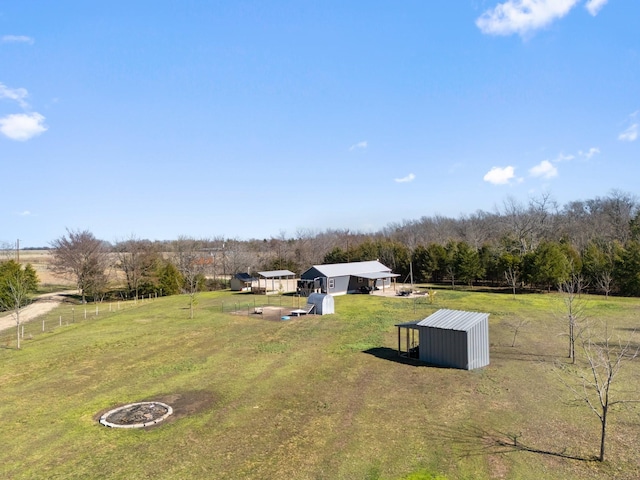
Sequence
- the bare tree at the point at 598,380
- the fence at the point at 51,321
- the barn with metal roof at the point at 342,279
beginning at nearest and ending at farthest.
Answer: the bare tree at the point at 598,380
the fence at the point at 51,321
the barn with metal roof at the point at 342,279

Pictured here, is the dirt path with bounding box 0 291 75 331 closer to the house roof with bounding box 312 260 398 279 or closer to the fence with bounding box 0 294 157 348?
the fence with bounding box 0 294 157 348

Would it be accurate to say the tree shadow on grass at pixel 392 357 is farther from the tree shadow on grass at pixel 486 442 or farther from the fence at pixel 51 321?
the fence at pixel 51 321

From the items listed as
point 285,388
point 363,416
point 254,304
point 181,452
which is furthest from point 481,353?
point 254,304

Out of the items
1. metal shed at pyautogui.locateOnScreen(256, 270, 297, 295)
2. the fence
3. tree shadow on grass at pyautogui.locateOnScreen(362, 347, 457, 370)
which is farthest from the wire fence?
tree shadow on grass at pyautogui.locateOnScreen(362, 347, 457, 370)

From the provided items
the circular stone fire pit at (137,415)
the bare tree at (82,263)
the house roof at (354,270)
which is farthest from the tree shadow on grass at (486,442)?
the bare tree at (82,263)

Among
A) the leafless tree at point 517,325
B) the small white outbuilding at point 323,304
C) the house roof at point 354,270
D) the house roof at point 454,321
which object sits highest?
the house roof at point 354,270

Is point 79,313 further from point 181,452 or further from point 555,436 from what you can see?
point 555,436
